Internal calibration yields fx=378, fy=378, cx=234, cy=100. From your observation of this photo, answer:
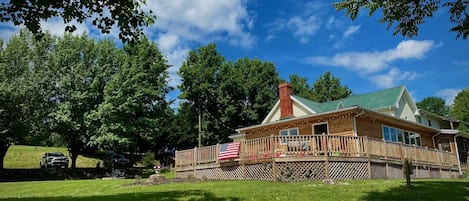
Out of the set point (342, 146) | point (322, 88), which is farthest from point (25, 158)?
point (322, 88)

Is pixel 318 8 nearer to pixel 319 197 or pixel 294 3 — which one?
pixel 294 3

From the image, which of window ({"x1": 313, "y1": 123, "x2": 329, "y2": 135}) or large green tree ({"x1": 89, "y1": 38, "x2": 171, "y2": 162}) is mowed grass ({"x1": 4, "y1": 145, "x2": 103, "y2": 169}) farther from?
window ({"x1": 313, "y1": 123, "x2": 329, "y2": 135})

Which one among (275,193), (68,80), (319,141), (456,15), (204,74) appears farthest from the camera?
(204,74)

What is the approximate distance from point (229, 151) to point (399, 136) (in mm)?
12087

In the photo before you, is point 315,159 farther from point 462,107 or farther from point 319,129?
point 462,107

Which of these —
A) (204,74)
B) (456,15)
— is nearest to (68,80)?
(204,74)

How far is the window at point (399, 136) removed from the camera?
23.4m

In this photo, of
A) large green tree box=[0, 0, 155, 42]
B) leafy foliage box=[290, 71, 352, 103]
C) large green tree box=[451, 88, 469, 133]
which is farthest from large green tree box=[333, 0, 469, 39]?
large green tree box=[451, 88, 469, 133]

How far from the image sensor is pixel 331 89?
5456 cm

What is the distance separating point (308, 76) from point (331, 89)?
4.37m

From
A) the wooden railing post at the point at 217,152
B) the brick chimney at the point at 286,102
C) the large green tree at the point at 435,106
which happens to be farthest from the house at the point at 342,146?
the large green tree at the point at 435,106

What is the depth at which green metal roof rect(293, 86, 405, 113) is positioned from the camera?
2717cm

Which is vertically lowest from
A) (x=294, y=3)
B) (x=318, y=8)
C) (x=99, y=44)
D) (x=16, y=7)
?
(x=16, y=7)

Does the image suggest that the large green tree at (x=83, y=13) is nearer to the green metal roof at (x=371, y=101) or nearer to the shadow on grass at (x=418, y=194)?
the shadow on grass at (x=418, y=194)
